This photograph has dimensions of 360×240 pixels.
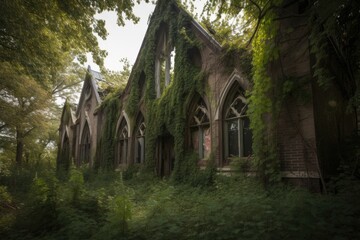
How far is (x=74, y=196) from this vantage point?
6699 mm

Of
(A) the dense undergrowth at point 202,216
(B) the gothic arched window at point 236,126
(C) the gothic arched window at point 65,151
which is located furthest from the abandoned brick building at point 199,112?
(C) the gothic arched window at point 65,151

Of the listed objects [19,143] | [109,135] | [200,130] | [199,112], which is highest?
[199,112]

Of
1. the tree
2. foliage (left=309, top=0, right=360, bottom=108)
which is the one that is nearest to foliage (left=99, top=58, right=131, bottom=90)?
the tree

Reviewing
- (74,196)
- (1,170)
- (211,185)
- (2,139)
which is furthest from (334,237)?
(2,139)

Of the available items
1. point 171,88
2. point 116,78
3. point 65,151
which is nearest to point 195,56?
point 171,88

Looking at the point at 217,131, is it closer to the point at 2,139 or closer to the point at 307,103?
the point at 307,103

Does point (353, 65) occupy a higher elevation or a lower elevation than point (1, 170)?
higher

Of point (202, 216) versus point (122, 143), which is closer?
point (202, 216)

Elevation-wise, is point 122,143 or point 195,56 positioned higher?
point 195,56

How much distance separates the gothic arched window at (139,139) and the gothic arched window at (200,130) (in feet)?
13.1

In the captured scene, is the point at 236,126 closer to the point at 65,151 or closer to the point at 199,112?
the point at 199,112

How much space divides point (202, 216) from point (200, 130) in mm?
5309

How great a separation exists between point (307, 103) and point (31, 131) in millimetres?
24526

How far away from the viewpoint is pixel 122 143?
592 inches
